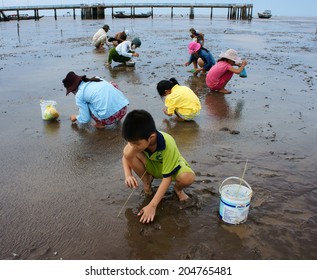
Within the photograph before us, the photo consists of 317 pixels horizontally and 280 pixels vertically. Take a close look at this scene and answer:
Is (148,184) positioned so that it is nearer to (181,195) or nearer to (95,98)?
(181,195)

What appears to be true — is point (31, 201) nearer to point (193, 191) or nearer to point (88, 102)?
point (193, 191)

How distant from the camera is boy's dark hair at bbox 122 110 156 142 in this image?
8.69 feet

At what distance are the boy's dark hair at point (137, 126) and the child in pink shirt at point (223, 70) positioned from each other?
4.86 m

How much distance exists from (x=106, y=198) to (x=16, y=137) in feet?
8.10

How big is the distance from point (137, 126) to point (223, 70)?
16.5 feet

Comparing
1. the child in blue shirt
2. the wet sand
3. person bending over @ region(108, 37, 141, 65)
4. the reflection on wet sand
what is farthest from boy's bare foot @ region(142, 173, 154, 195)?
person bending over @ region(108, 37, 141, 65)

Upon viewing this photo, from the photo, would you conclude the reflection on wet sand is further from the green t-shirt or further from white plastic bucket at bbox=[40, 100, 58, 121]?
the green t-shirt

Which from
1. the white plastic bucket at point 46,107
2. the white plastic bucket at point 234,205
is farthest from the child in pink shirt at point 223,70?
the white plastic bucket at point 234,205

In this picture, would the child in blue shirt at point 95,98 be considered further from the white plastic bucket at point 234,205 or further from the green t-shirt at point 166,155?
the white plastic bucket at point 234,205

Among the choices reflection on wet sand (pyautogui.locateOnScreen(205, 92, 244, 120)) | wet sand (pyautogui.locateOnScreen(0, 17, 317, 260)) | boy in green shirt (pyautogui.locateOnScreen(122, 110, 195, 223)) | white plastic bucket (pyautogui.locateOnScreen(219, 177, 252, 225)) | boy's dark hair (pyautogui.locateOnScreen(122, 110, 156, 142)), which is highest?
boy's dark hair (pyautogui.locateOnScreen(122, 110, 156, 142))

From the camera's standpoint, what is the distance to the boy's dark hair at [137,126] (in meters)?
2.65

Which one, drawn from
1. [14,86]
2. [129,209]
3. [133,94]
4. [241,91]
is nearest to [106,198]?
[129,209]

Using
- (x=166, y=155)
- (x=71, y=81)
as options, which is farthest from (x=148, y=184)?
(x=71, y=81)

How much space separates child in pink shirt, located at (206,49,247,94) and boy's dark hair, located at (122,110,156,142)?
4865 mm
